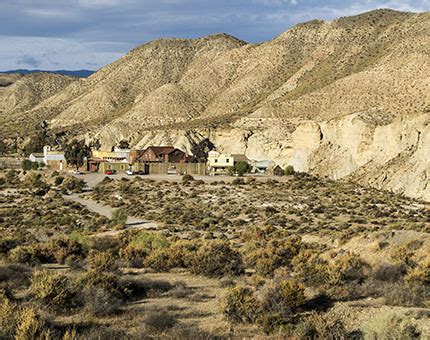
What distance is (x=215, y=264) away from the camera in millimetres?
17109

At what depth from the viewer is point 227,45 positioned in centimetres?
16762

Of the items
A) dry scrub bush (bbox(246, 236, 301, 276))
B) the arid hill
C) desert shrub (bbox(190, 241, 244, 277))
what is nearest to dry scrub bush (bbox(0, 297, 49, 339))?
desert shrub (bbox(190, 241, 244, 277))

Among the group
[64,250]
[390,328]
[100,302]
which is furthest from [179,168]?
[390,328]

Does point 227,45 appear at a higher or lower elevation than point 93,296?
higher

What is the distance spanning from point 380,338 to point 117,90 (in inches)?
5710

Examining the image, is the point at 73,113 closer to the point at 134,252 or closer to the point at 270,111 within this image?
the point at 270,111

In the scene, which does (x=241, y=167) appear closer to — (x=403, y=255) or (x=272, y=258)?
(x=403, y=255)

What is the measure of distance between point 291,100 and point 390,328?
90003mm

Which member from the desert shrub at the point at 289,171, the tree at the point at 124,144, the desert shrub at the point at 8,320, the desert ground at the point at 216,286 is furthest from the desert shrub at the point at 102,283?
the tree at the point at 124,144

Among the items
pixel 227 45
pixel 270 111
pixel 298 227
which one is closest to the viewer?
pixel 298 227

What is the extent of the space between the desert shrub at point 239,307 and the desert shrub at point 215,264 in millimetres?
4668

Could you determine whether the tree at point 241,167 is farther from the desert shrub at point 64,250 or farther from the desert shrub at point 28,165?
the desert shrub at point 64,250

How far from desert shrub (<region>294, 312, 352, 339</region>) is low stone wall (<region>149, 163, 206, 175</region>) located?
69626mm

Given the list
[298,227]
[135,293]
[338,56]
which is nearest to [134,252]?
[135,293]
